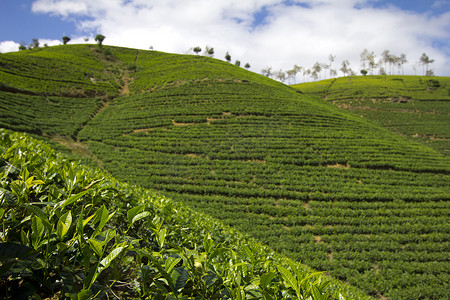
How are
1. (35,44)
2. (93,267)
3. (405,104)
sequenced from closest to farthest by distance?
(93,267)
(405,104)
(35,44)

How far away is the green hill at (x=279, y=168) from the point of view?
39.8 feet

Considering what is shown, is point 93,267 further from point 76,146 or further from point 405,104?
point 405,104

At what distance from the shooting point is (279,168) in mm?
19625

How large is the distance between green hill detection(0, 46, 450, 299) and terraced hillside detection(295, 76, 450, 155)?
1806 cm

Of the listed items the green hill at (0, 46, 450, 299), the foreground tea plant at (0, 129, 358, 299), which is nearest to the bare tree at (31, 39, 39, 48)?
the green hill at (0, 46, 450, 299)

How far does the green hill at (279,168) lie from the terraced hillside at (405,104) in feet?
59.3

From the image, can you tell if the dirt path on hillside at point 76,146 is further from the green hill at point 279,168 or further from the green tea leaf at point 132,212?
the green tea leaf at point 132,212

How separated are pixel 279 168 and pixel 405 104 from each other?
56637mm

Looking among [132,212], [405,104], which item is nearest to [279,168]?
[132,212]

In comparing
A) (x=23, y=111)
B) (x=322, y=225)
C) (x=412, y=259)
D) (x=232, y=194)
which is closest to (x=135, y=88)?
(x=23, y=111)

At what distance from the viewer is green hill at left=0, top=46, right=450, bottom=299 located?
12.1 m

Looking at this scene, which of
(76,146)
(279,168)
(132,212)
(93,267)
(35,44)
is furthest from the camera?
(35,44)

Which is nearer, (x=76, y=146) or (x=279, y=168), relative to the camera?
(x=279, y=168)

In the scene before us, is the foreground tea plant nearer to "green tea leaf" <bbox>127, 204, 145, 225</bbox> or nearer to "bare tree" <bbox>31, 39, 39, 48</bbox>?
"green tea leaf" <bbox>127, 204, 145, 225</bbox>
